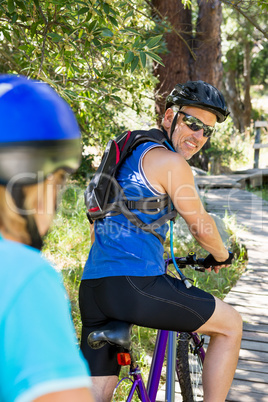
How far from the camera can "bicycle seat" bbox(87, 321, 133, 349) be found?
212 cm

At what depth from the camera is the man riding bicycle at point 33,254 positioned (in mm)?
716

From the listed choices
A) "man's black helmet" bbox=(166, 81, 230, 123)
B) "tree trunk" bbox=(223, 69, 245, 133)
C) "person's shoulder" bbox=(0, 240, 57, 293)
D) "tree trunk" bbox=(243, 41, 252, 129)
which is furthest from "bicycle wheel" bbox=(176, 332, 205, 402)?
"tree trunk" bbox=(223, 69, 245, 133)

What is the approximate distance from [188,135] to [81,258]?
3735mm

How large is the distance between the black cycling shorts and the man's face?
71cm

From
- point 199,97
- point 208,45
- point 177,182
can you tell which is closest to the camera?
point 177,182

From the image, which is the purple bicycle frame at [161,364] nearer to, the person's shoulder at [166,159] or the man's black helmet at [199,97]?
the person's shoulder at [166,159]

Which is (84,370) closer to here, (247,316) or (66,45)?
(66,45)

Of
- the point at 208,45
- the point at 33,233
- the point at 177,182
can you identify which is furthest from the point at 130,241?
the point at 208,45

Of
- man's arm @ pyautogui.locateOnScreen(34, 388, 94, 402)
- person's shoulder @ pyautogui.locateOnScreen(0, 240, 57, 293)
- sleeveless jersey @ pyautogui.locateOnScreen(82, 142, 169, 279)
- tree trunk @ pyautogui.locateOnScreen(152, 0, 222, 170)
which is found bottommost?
sleeveless jersey @ pyautogui.locateOnScreen(82, 142, 169, 279)

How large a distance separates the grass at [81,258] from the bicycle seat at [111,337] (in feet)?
6.62

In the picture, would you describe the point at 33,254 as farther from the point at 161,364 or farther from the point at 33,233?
the point at 161,364

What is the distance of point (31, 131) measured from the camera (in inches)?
32.3

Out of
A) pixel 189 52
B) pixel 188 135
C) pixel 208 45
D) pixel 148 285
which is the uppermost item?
pixel 208 45

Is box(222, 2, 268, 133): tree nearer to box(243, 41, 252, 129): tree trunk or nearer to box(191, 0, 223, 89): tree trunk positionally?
box(243, 41, 252, 129): tree trunk
